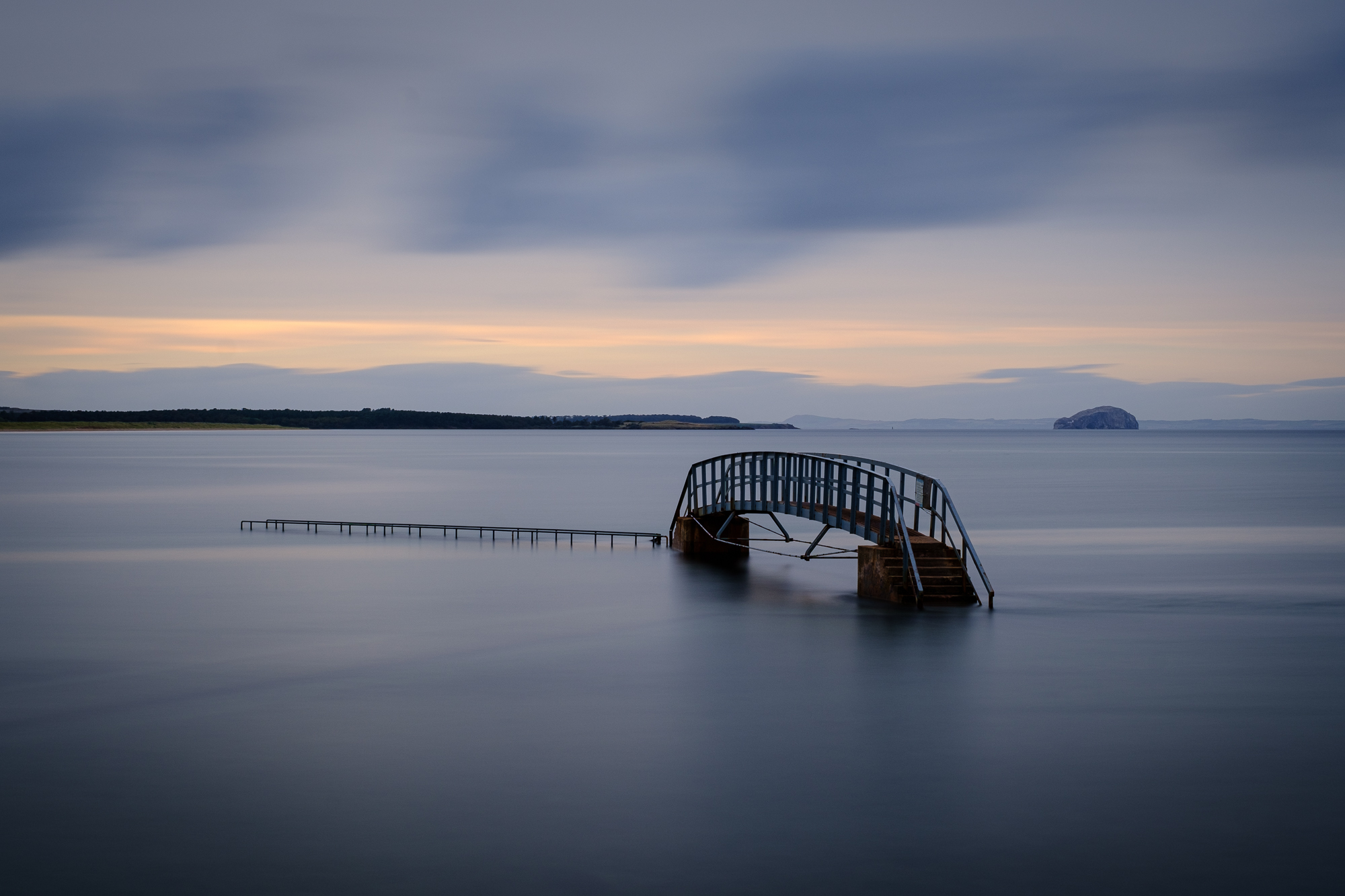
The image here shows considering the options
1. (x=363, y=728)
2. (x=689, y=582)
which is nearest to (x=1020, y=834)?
(x=363, y=728)

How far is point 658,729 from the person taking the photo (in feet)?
49.1

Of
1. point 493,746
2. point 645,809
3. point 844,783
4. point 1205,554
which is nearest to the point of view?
point 645,809

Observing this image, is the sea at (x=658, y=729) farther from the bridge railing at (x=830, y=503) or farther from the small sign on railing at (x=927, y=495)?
the small sign on railing at (x=927, y=495)

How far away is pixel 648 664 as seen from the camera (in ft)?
63.4

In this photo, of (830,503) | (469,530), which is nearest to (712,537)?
(830,503)

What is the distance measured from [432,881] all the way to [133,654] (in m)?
12.4

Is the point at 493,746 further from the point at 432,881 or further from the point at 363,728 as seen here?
the point at 432,881

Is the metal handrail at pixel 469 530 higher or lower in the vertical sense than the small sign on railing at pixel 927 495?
lower

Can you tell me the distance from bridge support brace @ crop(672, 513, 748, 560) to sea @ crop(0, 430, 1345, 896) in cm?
96

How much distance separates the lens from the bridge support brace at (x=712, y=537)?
35.5 meters

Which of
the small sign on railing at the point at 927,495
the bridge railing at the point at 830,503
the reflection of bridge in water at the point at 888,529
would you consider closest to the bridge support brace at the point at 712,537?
the bridge railing at the point at 830,503

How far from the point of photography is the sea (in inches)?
401

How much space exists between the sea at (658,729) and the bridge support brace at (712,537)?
3.13 feet

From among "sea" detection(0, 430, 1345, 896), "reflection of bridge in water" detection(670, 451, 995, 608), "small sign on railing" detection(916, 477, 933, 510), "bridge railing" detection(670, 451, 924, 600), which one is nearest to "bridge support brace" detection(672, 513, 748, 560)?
"bridge railing" detection(670, 451, 924, 600)
